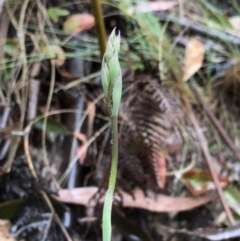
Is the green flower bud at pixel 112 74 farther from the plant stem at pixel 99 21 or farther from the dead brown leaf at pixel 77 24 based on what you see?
the dead brown leaf at pixel 77 24

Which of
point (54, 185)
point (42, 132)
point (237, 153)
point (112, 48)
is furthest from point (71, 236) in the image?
point (112, 48)

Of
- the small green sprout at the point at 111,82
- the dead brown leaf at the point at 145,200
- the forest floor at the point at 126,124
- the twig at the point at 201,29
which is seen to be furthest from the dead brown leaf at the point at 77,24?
the small green sprout at the point at 111,82

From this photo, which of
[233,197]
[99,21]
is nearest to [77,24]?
[99,21]

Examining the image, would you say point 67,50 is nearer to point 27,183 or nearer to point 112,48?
point 27,183

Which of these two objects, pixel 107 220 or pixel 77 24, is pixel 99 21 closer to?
pixel 77 24

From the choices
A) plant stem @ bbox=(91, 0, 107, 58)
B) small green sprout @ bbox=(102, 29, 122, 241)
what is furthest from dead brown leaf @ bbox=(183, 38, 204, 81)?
small green sprout @ bbox=(102, 29, 122, 241)

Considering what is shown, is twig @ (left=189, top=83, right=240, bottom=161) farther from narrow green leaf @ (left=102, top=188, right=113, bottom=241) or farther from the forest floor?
narrow green leaf @ (left=102, top=188, right=113, bottom=241)

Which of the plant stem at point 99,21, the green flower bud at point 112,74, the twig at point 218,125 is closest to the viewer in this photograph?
the green flower bud at point 112,74
